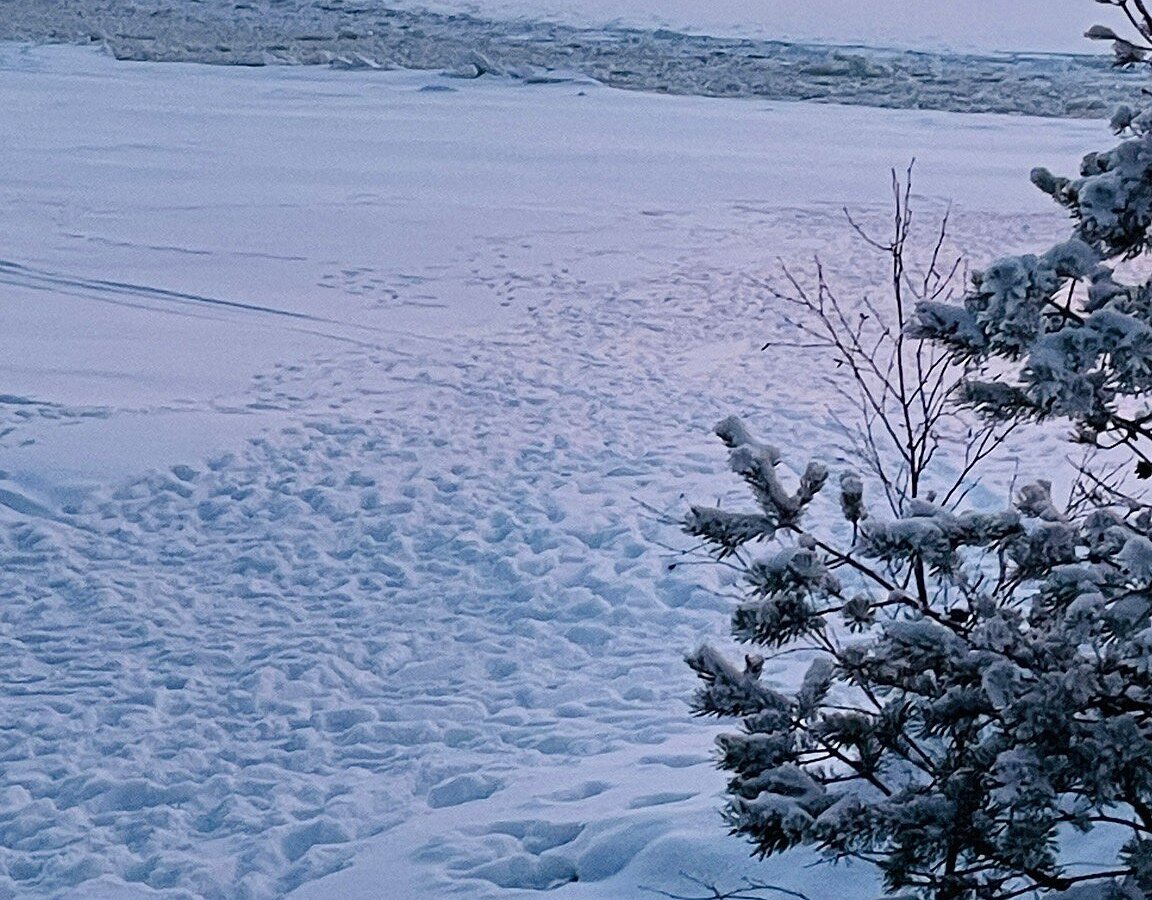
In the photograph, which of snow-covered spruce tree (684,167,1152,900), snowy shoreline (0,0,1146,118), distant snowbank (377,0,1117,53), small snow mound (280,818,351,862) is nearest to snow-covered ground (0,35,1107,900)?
small snow mound (280,818,351,862)

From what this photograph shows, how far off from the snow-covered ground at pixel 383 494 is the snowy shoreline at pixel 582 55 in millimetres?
Answer: 6140

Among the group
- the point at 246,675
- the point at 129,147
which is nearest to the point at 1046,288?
the point at 246,675

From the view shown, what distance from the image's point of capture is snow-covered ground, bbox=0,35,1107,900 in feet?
18.4

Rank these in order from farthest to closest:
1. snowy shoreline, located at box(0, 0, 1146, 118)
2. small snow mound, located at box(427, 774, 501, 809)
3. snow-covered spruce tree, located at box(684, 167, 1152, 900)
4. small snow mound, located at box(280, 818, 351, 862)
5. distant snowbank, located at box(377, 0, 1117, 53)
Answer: distant snowbank, located at box(377, 0, 1117, 53) < snowy shoreline, located at box(0, 0, 1146, 118) < small snow mound, located at box(427, 774, 501, 809) < small snow mound, located at box(280, 818, 351, 862) < snow-covered spruce tree, located at box(684, 167, 1152, 900)

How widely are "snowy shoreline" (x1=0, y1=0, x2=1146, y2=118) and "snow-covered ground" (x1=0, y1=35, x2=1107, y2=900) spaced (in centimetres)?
614

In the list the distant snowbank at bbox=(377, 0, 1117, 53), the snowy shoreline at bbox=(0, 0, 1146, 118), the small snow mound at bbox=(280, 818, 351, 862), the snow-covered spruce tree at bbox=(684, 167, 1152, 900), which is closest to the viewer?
the snow-covered spruce tree at bbox=(684, 167, 1152, 900)

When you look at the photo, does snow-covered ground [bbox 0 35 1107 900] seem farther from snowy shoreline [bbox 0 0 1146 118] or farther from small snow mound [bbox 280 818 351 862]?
snowy shoreline [bbox 0 0 1146 118]

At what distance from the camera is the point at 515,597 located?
25.3 feet

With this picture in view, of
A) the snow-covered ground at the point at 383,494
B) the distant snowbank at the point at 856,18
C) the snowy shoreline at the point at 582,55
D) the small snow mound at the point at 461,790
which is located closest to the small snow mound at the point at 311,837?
the snow-covered ground at the point at 383,494

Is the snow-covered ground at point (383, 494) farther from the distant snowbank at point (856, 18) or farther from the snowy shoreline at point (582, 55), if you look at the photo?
the distant snowbank at point (856, 18)

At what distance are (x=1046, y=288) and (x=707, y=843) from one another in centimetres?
286

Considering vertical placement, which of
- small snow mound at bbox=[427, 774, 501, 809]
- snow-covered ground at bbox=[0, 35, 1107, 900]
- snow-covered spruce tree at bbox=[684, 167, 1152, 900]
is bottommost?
small snow mound at bbox=[427, 774, 501, 809]

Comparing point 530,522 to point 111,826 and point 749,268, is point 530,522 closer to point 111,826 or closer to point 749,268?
point 111,826

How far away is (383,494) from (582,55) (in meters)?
21.3
